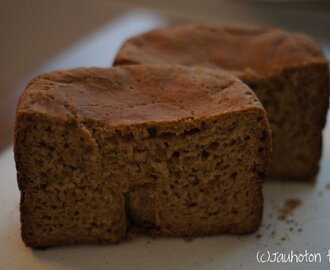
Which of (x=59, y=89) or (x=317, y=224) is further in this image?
(x=317, y=224)

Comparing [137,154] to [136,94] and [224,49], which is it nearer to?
[136,94]

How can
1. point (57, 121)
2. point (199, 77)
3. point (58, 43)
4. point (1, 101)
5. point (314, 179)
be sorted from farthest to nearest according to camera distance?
point (58, 43) < point (1, 101) < point (314, 179) < point (199, 77) < point (57, 121)

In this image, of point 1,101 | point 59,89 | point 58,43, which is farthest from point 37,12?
point 59,89

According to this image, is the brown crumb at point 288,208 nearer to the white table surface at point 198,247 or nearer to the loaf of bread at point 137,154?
the white table surface at point 198,247

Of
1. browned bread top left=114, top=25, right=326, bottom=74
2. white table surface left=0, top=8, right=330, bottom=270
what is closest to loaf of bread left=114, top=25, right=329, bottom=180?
browned bread top left=114, top=25, right=326, bottom=74

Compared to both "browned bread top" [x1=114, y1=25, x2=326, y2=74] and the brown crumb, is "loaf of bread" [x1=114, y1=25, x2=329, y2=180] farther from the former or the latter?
the brown crumb

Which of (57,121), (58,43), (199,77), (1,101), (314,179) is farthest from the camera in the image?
(58,43)

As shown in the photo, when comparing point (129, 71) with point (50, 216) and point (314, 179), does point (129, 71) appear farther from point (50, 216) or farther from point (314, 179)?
point (314, 179)

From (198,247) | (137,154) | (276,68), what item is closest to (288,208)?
(198,247)
